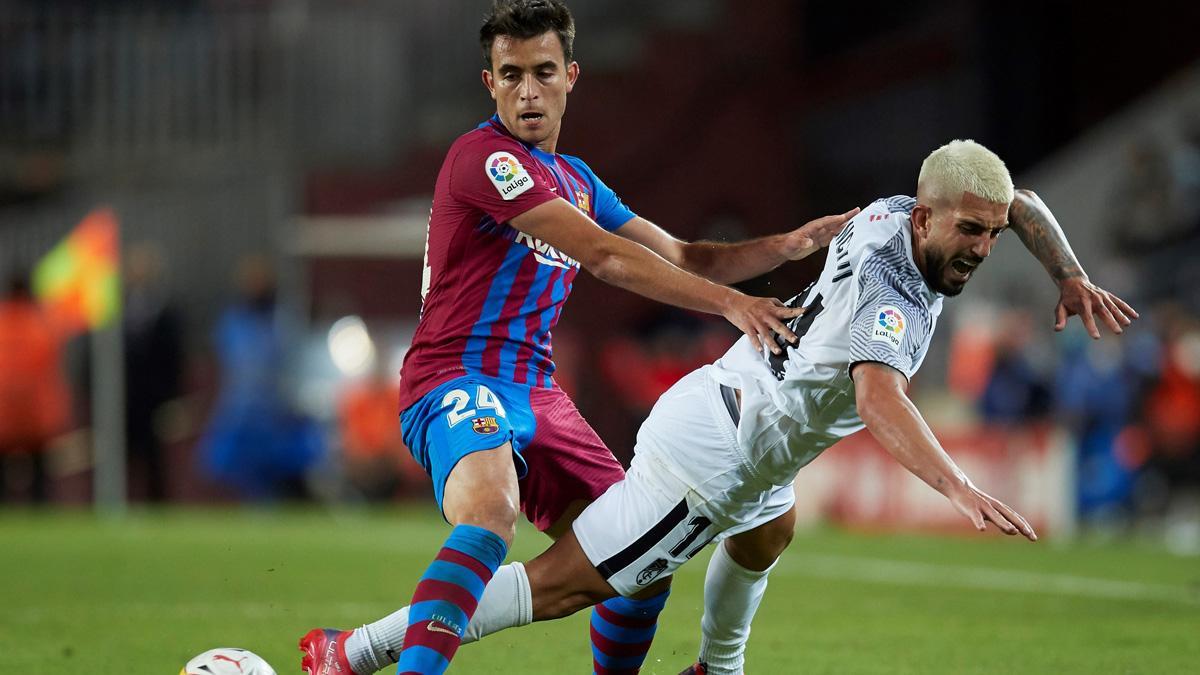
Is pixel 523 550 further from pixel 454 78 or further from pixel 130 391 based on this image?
pixel 454 78

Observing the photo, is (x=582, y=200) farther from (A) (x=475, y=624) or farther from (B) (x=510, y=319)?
(A) (x=475, y=624)

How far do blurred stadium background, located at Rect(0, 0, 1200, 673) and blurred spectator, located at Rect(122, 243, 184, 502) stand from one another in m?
0.03

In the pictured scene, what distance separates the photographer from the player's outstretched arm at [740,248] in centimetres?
555

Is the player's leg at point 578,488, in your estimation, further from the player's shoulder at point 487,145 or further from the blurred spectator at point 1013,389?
the blurred spectator at point 1013,389

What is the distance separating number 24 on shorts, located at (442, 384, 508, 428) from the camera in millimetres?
5277

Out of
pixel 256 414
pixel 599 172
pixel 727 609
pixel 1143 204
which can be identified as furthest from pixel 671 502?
pixel 599 172

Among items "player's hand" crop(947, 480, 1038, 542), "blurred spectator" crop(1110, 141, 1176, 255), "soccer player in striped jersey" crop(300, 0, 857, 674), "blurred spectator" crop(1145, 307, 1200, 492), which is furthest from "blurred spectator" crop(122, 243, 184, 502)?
"player's hand" crop(947, 480, 1038, 542)

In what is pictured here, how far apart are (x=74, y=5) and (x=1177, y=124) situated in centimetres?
1373

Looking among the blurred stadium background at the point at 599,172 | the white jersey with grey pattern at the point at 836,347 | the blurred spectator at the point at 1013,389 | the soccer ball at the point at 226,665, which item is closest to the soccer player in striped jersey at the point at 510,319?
the white jersey with grey pattern at the point at 836,347

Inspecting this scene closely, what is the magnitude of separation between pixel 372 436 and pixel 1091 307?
13669mm

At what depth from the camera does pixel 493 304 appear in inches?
217

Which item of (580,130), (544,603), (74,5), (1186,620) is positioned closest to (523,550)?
(1186,620)

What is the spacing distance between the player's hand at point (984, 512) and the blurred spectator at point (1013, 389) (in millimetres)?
11691

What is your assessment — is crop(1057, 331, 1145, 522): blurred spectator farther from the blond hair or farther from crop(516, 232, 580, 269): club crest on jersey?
the blond hair
